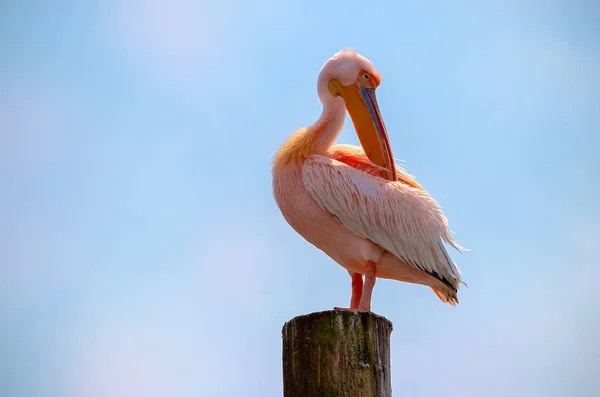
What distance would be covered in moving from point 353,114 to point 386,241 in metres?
1.20

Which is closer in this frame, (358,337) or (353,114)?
(358,337)

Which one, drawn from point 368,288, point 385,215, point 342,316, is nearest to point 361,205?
point 385,215

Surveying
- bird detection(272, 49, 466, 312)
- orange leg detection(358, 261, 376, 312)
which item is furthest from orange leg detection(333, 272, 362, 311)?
orange leg detection(358, 261, 376, 312)

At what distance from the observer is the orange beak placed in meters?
7.33

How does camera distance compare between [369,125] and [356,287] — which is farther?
[369,125]

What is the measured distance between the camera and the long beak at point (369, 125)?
733cm

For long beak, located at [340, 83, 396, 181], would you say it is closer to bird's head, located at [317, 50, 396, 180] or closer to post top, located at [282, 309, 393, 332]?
bird's head, located at [317, 50, 396, 180]

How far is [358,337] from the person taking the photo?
4539 millimetres

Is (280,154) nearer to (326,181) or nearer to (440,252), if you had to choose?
(326,181)

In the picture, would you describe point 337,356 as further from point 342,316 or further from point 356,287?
point 356,287

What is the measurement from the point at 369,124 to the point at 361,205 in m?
0.83

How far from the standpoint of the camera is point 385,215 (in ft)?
22.8

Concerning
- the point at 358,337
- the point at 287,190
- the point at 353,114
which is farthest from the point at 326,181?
the point at 358,337

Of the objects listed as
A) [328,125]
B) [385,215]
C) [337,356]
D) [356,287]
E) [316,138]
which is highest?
[328,125]
